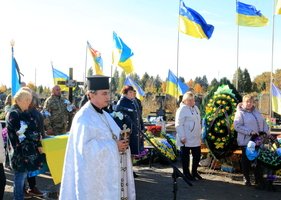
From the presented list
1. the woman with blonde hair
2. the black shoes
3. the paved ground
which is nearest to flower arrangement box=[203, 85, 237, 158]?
the paved ground

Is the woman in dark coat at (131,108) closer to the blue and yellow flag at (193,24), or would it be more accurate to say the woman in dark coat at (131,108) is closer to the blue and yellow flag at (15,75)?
the blue and yellow flag at (15,75)

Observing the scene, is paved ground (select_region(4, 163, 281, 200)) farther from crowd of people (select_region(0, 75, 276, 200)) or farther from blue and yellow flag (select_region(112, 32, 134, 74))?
blue and yellow flag (select_region(112, 32, 134, 74))

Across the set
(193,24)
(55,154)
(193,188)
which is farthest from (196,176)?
(193,24)

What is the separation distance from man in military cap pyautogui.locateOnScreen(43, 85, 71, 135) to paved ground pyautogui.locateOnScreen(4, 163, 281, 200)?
104cm

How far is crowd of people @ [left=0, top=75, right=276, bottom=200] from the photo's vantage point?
361 cm

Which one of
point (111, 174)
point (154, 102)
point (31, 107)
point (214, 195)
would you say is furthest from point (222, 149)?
point (154, 102)

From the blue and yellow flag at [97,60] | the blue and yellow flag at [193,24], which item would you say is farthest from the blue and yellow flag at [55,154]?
the blue and yellow flag at [97,60]

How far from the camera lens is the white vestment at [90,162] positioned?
357 cm

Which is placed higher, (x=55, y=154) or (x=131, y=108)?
(x=131, y=108)

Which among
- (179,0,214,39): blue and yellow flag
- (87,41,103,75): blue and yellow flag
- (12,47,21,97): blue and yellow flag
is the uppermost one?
(179,0,214,39): blue and yellow flag

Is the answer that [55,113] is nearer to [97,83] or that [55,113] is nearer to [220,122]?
[220,122]

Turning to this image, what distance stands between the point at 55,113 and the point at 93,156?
15.9ft

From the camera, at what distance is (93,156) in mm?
3576

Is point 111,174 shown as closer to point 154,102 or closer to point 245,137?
point 245,137
